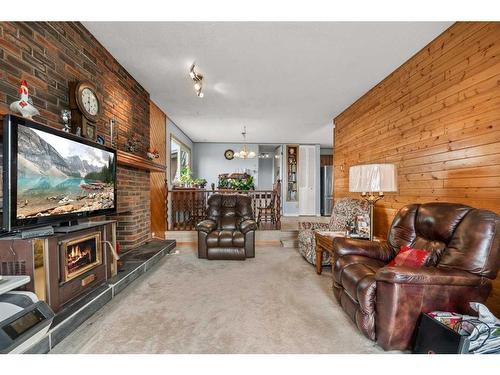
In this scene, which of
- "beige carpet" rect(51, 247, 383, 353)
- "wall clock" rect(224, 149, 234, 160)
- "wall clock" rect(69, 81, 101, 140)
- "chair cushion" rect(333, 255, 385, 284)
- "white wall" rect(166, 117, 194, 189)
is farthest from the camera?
"wall clock" rect(224, 149, 234, 160)

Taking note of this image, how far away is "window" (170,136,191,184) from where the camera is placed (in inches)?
223

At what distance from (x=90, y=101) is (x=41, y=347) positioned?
2111 millimetres

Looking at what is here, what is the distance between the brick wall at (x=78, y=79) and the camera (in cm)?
156

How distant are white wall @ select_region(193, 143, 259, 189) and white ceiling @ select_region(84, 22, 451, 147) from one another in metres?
3.08

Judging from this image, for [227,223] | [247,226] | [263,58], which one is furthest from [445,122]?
[227,223]

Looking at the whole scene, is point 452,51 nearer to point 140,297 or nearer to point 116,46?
point 116,46

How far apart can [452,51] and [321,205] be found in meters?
6.00

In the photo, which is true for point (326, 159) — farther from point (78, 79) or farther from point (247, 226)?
point (78, 79)

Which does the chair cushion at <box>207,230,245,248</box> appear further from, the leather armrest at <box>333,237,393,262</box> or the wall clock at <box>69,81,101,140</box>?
the wall clock at <box>69,81,101,140</box>

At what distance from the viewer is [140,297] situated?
2.26 m

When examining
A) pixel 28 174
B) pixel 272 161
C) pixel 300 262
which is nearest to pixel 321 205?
pixel 272 161

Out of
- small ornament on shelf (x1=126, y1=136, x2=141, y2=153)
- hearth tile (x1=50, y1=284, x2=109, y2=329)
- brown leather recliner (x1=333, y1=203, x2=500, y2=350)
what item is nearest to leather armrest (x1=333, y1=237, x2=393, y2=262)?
brown leather recliner (x1=333, y1=203, x2=500, y2=350)

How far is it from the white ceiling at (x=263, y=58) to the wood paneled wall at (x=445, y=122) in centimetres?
24

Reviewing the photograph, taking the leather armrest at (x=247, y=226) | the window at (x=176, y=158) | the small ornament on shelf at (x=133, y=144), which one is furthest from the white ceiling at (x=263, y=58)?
the leather armrest at (x=247, y=226)
